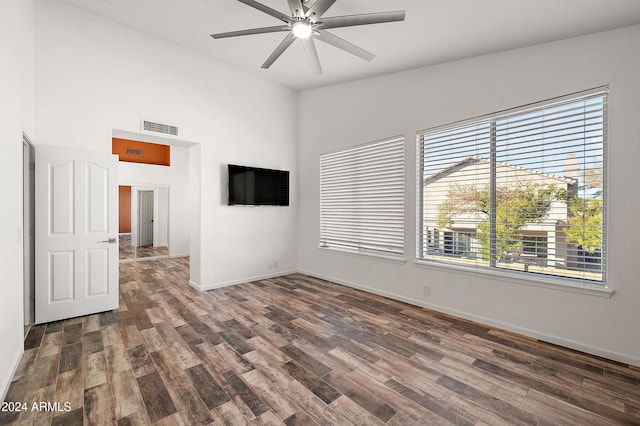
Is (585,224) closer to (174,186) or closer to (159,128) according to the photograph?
(159,128)

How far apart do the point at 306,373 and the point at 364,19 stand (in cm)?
305

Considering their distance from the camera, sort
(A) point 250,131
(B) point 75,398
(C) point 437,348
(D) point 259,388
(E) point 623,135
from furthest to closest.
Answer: (A) point 250,131 < (C) point 437,348 < (E) point 623,135 < (D) point 259,388 < (B) point 75,398

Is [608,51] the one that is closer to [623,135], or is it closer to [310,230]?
[623,135]

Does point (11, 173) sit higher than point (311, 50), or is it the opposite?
point (311, 50)

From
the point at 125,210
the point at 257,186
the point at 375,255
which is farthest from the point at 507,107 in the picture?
the point at 125,210

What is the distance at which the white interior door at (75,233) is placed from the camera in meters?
3.30

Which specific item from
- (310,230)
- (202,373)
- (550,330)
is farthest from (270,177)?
(550,330)

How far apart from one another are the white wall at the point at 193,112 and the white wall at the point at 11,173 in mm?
671

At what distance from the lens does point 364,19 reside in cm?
251

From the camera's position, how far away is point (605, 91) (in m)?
2.72

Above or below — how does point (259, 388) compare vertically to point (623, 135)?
below

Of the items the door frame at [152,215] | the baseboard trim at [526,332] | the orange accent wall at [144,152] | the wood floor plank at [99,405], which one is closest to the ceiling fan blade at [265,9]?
the wood floor plank at [99,405]

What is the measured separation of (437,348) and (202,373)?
2.16 metres

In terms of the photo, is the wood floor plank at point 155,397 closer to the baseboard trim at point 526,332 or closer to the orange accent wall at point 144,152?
the baseboard trim at point 526,332
